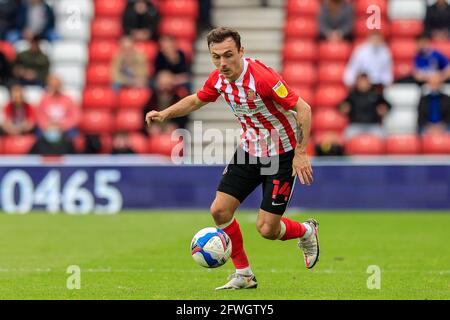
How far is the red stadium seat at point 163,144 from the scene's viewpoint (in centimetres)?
1905

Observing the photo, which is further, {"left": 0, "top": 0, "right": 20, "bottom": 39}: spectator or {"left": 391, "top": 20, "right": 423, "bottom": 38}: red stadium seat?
{"left": 0, "top": 0, "right": 20, "bottom": 39}: spectator

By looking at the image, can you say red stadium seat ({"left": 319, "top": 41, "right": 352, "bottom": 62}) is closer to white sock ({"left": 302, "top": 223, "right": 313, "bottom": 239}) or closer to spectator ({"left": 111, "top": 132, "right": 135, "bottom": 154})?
spectator ({"left": 111, "top": 132, "right": 135, "bottom": 154})

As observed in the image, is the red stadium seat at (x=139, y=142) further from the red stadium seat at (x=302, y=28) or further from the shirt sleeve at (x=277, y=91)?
the shirt sleeve at (x=277, y=91)

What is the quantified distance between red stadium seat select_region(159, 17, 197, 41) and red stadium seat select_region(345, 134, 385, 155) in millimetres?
4663

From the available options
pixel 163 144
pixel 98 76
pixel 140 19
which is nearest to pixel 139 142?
pixel 163 144

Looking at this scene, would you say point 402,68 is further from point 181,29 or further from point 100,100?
point 100,100

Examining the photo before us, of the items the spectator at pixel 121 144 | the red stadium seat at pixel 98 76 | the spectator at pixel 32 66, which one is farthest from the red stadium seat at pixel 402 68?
the spectator at pixel 32 66

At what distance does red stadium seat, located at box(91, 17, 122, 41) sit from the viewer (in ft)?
72.7

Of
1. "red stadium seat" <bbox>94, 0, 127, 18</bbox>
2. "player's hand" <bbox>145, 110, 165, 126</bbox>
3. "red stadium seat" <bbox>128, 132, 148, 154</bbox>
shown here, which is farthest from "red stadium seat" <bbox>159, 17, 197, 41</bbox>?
"player's hand" <bbox>145, 110, 165, 126</bbox>

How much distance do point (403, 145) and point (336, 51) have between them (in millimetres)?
2889

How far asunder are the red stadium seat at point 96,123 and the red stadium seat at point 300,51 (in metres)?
3.70

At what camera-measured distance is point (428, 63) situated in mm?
19359
